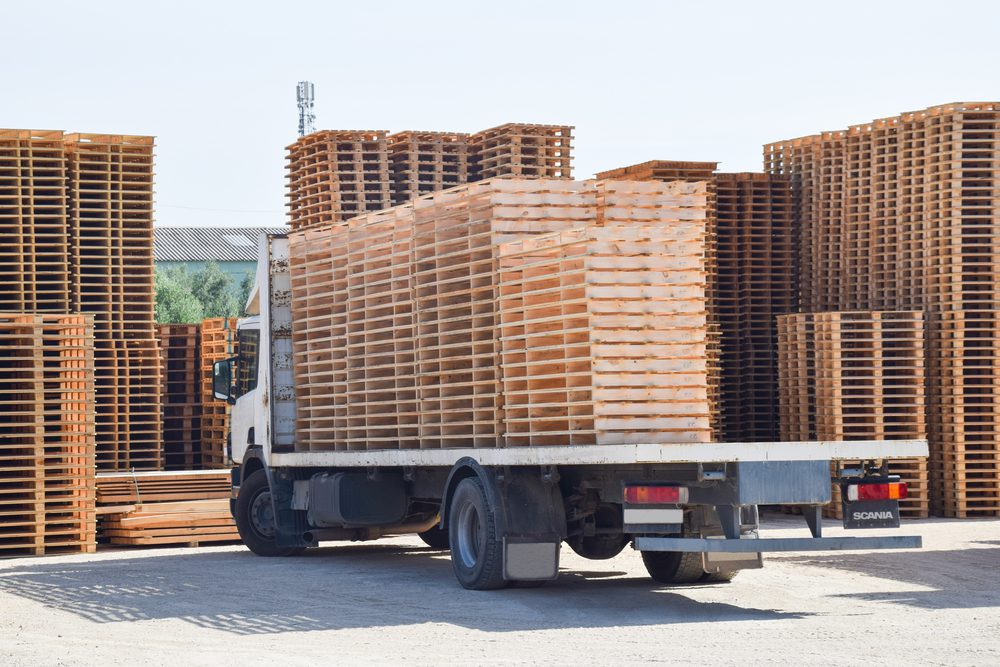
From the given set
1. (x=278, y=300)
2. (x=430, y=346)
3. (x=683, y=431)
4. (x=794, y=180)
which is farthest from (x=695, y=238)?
(x=794, y=180)

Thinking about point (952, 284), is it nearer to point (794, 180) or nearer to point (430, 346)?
point (794, 180)

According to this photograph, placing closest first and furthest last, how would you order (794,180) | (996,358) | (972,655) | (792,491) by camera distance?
(972,655) → (792,491) → (996,358) → (794,180)

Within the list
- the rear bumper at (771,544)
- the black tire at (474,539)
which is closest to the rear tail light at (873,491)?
the rear bumper at (771,544)

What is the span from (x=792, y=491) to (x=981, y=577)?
3291 mm

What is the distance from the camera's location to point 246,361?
52.1ft

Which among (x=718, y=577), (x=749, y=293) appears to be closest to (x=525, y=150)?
(x=749, y=293)

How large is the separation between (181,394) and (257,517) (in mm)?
8034

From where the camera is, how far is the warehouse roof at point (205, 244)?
76812 mm

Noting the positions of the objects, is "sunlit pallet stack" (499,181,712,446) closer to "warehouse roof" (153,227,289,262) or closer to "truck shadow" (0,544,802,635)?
"truck shadow" (0,544,802,635)

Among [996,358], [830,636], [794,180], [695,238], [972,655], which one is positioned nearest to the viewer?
[972,655]

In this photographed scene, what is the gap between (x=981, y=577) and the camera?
1274cm

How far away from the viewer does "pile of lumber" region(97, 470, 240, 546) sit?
1698 centimetres

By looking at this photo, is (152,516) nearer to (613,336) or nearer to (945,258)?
(613,336)

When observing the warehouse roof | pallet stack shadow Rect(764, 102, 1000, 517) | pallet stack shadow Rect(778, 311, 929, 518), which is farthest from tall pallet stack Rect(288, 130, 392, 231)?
the warehouse roof
